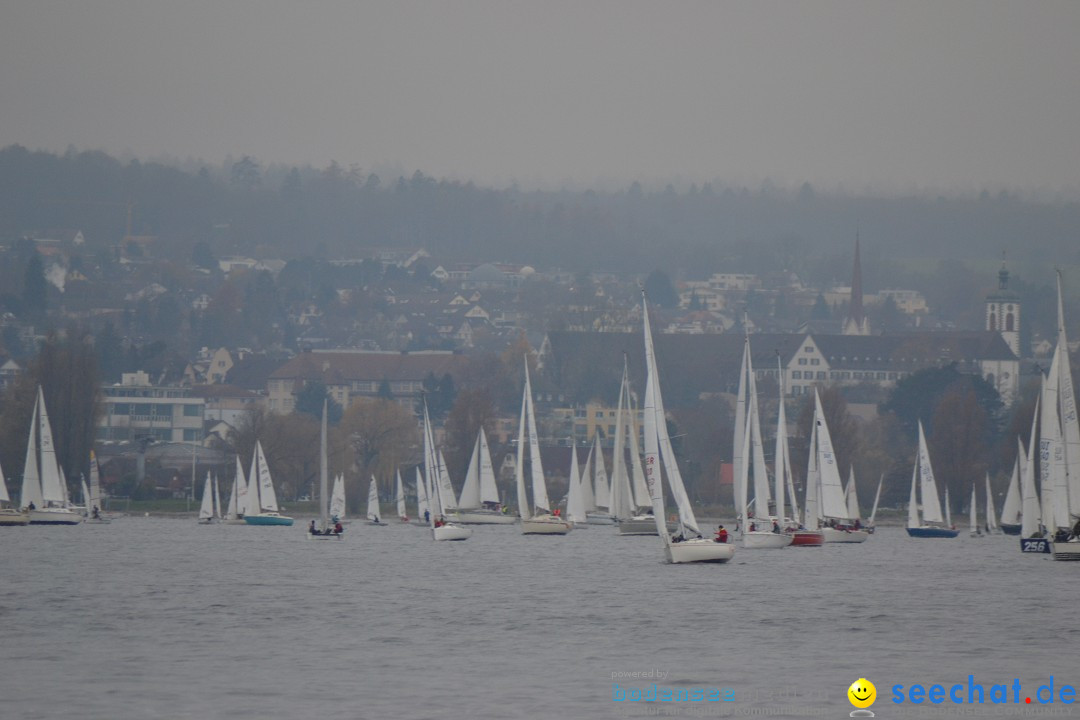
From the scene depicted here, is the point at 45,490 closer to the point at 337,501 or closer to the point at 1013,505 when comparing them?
the point at 337,501

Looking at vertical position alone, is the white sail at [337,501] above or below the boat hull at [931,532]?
above

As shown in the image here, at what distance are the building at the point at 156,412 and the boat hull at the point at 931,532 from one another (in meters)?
84.9

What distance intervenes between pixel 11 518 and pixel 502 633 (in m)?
49.6

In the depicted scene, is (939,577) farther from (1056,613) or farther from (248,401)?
(248,401)

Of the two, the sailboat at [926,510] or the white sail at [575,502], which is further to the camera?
the white sail at [575,502]

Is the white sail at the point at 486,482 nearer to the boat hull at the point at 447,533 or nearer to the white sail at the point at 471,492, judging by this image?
the white sail at the point at 471,492

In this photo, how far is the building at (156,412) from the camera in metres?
166

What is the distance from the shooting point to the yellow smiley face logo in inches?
1136

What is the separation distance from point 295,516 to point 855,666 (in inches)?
2907

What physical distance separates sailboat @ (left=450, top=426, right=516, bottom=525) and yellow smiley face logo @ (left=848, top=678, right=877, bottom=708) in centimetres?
6018

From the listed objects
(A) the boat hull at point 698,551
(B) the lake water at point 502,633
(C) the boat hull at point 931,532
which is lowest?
(B) the lake water at point 502,633

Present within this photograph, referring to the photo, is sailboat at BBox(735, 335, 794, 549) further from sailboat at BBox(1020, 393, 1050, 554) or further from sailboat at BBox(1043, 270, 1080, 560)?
sailboat at BBox(1043, 270, 1080, 560)

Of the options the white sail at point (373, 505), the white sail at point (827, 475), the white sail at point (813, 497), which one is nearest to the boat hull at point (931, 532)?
the white sail at point (827, 475)

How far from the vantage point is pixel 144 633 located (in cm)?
3775
